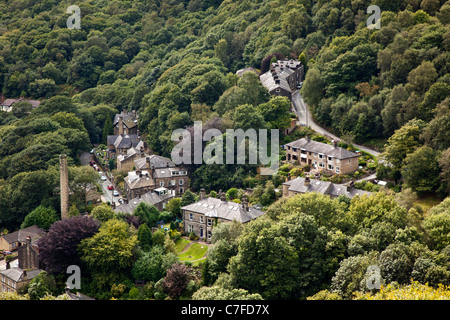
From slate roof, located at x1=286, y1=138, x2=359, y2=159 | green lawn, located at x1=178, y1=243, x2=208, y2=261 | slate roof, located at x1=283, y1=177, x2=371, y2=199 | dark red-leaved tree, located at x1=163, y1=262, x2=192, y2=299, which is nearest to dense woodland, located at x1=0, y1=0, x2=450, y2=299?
dark red-leaved tree, located at x1=163, y1=262, x2=192, y2=299

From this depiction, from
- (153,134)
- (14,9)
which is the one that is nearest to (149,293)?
(153,134)

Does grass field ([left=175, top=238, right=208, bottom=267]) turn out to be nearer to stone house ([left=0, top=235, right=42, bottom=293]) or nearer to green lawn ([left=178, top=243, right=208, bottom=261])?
green lawn ([left=178, top=243, right=208, bottom=261])

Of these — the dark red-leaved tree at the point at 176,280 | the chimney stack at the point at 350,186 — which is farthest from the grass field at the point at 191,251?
the chimney stack at the point at 350,186

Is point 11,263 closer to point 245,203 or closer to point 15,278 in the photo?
point 15,278

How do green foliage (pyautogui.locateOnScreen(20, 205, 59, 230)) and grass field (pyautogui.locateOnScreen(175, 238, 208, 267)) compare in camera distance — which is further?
green foliage (pyautogui.locateOnScreen(20, 205, 59, 230))

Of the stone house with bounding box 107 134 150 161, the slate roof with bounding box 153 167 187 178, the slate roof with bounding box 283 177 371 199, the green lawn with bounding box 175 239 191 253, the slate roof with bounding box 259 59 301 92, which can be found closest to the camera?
the slate roof with bounding box 283 177 371 199

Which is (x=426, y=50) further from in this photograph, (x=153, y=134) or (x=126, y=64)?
(x=126, y=64)

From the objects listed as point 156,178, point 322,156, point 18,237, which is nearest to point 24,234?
point 18,237
